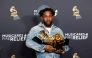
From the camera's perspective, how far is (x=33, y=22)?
5.08 feet

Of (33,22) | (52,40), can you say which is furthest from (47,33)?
(33,22)

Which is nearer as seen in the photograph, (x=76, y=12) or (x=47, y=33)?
(x=47, y=33)

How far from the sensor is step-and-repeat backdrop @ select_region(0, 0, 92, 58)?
1540 mm

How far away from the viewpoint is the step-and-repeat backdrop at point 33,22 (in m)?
1.54

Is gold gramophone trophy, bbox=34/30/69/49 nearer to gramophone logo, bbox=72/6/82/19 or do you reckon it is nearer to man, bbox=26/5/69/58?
man, bbox=26/5/69/58

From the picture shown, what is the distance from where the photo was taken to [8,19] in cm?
154

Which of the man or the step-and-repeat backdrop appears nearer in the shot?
the man

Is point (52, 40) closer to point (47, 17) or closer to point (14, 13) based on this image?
point (47, 17)

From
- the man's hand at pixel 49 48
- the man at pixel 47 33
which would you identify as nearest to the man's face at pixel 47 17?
the man at pixel 47 33

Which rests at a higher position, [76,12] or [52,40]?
[76,12]

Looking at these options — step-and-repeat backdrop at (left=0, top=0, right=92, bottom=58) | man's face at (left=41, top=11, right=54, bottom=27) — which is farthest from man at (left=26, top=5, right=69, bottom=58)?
step-and-repeat backdrop at (left=0, top=0, right=92, bottom=58)

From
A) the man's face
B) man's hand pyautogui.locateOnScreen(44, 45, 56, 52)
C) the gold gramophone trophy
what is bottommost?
man's hand pyautogui.locateOnScreen(44, 45, 56, 52)

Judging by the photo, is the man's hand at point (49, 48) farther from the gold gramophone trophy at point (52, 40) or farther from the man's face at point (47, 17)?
the man's face at point (47, 17)

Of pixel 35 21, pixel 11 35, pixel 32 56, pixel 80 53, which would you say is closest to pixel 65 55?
pixel 80 53
